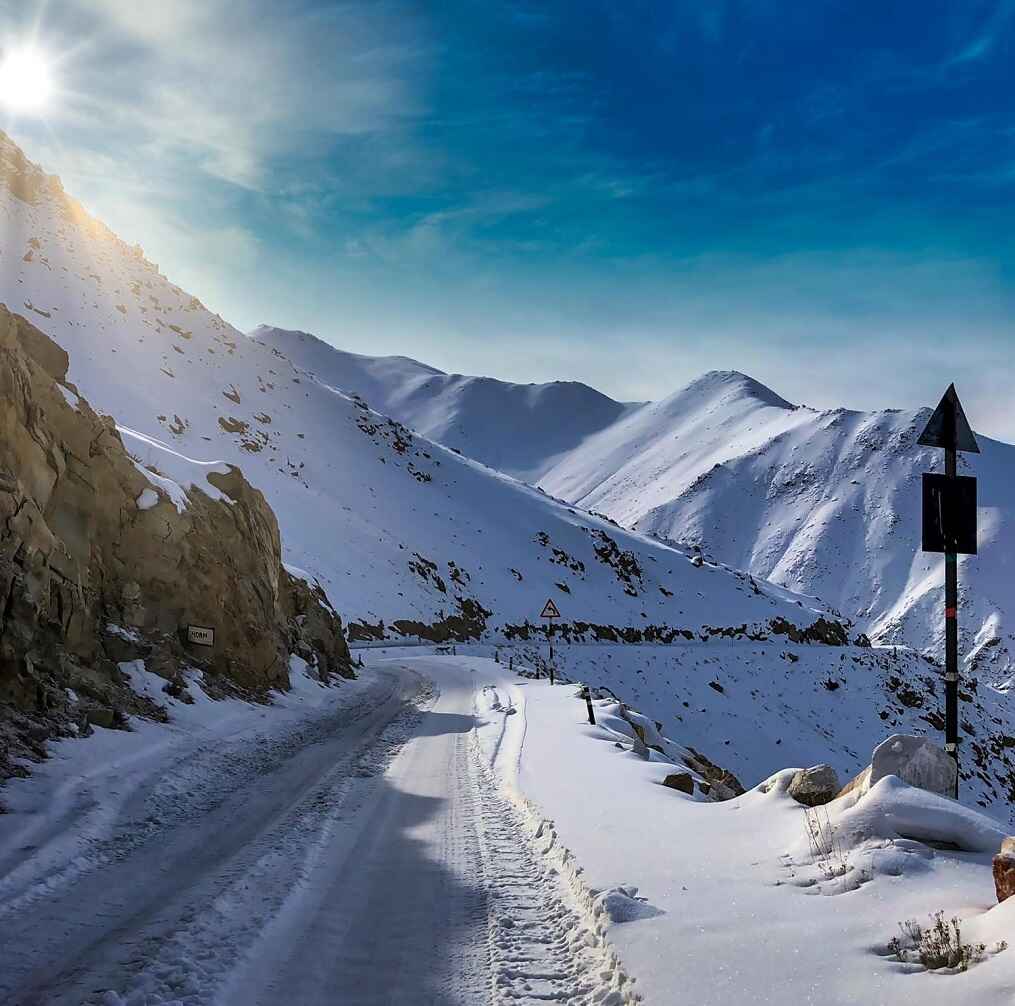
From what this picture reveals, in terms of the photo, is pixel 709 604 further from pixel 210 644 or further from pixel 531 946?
pixel 531 946

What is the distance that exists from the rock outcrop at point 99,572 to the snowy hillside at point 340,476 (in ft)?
81.8

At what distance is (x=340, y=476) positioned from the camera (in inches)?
2938

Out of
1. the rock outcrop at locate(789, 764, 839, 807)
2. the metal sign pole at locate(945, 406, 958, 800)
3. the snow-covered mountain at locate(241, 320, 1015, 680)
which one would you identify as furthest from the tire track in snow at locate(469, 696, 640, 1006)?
the snow-covered mountain at locate(241, 320, 1015, 680)

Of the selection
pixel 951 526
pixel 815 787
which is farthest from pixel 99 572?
pixel 951 526

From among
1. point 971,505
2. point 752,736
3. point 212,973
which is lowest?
point 752,736

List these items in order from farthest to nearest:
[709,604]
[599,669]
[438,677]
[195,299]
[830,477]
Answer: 1. [830,477]
2. [195,299]
3. [709,604]
4. [599,669]
5. [438,677]

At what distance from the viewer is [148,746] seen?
11.4 m

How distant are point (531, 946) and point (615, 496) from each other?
611 ft

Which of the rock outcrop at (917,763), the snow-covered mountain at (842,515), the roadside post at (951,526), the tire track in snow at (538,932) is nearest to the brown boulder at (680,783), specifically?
the tire track in snow at (538,932)

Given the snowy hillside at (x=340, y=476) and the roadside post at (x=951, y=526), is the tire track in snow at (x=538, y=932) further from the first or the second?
the snowy hillside at (x=340, y=476)

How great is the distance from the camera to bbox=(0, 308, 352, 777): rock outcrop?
10828 mm

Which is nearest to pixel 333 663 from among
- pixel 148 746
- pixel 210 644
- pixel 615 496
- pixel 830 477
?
pixel 210 644

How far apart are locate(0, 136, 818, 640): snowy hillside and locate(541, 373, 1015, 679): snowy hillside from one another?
147 ft

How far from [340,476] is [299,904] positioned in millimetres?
70494
